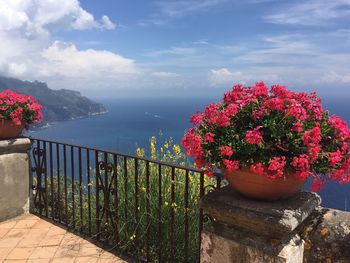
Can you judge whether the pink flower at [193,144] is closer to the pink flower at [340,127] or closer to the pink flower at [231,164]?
the pink flower at [231,164]

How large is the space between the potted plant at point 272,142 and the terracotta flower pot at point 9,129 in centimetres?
304

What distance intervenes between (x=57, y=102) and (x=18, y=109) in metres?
159

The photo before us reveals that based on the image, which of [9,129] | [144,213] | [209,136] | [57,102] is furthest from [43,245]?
A: [57,102]

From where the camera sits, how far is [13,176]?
170 inches

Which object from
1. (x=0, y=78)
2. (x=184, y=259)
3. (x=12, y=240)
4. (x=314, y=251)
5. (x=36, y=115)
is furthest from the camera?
(x=0, y=78)

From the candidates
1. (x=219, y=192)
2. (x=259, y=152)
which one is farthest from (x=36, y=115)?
(x=259, y=152)

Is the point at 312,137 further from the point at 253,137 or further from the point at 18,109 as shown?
the point at 18,109

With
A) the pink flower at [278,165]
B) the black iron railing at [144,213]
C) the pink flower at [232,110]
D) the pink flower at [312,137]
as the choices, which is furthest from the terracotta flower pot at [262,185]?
the black iron railing at [144,213]

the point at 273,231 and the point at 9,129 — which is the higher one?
the point at 9,129

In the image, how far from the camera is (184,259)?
3.13m

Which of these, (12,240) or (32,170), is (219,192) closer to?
(12,240)

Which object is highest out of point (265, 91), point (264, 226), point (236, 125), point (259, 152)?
point (265, 91)

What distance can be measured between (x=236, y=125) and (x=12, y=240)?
3.27 m

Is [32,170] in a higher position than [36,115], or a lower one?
lower
